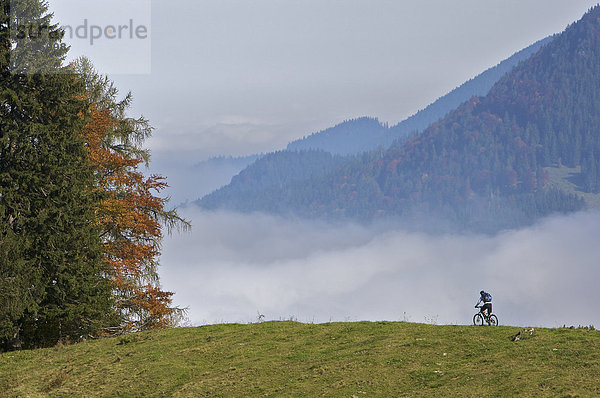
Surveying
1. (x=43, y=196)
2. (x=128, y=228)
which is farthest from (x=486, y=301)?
(x=128, y=228)

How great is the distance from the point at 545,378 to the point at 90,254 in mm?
20917

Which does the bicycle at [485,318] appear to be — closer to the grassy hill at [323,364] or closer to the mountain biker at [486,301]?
the mountain biker at [486,301]

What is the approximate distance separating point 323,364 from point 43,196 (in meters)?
16.1

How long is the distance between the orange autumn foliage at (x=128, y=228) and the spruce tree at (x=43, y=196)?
4.56 m

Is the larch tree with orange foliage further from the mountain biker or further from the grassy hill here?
the mountain biker

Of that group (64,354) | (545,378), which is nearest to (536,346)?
(545,378)

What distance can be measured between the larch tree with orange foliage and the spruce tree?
146 inches

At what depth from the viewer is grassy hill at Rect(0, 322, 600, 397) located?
1617cm

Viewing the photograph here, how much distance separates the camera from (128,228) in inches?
1414

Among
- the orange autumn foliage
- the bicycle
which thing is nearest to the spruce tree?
the orange autumn foliage

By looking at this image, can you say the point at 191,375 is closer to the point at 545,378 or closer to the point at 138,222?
the point at 545,378

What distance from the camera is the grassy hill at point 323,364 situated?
16.2 meters

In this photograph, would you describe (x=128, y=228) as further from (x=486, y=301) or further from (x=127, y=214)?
(x=486, y=301)

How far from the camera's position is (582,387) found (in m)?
14.7
